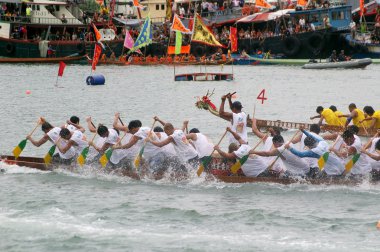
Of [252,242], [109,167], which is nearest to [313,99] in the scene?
[109,167]

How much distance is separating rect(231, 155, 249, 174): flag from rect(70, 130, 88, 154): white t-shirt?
3.81 meters

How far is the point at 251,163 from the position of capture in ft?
72.2

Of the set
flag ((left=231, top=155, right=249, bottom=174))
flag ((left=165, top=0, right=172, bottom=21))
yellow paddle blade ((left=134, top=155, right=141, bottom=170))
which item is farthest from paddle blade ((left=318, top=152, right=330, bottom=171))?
flag ((left=165, top=0, right=172, bottom=21))

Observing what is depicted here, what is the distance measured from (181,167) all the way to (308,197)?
3232mm

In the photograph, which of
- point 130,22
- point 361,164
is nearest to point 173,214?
point 361,164

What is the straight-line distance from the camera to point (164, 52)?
69.8 meters

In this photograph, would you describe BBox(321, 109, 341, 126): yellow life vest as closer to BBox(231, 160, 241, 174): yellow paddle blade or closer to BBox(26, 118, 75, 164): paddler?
BBox(231, 160, 241, 174): yellow paddle blade

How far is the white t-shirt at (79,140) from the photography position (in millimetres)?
23453

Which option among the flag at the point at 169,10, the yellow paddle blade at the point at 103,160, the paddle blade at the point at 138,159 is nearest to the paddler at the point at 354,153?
the paddle blade at the point at 138,159

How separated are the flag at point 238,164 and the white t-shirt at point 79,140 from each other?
3.81m

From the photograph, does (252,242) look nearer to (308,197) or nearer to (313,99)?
(308,197)

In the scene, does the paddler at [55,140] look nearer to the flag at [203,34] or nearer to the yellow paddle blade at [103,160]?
the yellow paddle blade at [103,160]

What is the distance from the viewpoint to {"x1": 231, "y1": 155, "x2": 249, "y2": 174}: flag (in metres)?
21.8

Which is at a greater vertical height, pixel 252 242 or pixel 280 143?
pixel 280 143
